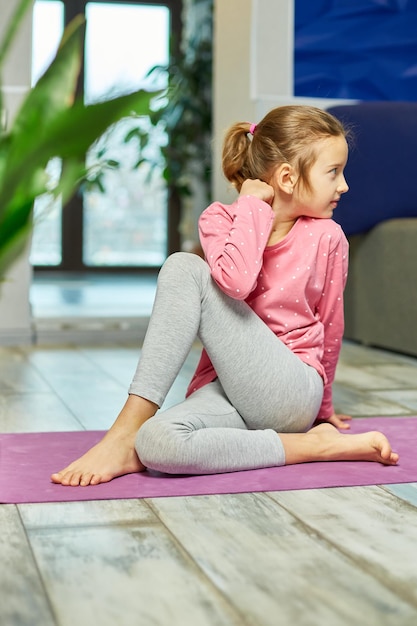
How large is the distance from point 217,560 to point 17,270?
2422mm

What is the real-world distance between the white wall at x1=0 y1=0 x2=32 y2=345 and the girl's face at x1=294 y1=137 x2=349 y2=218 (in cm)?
180

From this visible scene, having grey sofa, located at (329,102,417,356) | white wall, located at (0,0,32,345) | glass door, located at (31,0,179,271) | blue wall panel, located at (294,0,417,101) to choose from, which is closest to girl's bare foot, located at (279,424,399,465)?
grey sofa, located at (329,102,417,356)

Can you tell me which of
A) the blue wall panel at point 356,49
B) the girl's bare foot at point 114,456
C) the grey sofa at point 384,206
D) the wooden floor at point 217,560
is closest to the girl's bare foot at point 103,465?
the girl's bare foot at point 114,456

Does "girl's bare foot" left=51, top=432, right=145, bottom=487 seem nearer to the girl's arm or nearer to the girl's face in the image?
the girl's arm

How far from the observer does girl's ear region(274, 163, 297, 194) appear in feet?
5.67

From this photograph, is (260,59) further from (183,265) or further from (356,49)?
(183,265)

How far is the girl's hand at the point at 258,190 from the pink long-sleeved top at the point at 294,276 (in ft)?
0.10

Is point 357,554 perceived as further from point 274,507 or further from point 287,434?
point 287,434

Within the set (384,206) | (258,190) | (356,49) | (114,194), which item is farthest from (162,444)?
(114,194)

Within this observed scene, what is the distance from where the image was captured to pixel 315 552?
3.82 feet

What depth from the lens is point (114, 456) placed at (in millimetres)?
1529

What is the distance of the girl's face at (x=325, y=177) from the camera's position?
1.72 metres

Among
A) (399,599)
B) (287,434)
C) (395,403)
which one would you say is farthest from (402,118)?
(399,599)

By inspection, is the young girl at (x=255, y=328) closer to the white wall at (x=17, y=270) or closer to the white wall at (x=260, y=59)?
the white wall at (x=17, y=270)
